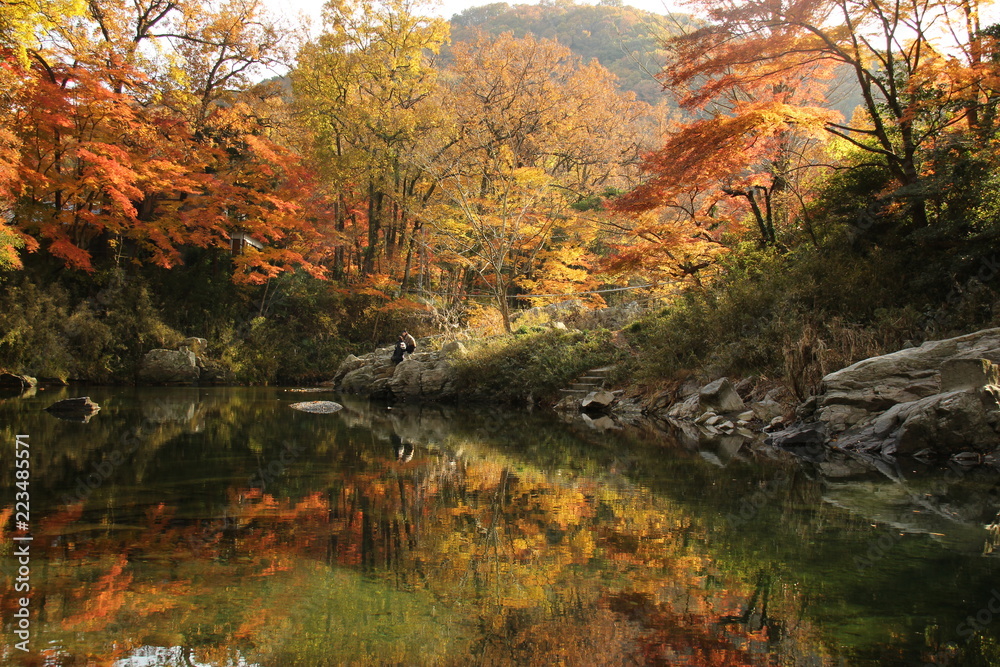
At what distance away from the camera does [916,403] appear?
698 cm

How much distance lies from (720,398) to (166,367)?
45.4 ft

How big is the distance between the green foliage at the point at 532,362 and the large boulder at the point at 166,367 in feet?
25.1

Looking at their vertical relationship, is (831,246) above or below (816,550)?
above

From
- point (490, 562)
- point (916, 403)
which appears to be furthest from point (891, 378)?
point (490, 562)

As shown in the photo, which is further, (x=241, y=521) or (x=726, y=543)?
(x=241, y=521)

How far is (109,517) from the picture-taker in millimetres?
3809

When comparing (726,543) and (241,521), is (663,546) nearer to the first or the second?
(726,543)

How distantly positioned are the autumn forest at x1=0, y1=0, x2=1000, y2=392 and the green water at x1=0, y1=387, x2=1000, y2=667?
472 cm

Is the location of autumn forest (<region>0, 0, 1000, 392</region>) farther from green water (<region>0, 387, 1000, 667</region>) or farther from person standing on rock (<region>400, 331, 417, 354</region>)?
green water (<region>0, 387, 1000, 667</region>)

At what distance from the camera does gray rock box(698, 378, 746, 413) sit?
32.3 feet

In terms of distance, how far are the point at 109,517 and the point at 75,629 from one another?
172cm

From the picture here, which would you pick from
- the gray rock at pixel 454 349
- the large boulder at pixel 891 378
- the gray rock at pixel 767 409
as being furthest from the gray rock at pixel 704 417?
the gray rock at pixel 454 349

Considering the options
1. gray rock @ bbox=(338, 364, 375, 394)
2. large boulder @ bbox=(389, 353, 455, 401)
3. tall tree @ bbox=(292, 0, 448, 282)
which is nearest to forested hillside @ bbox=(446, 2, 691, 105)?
tall tree @ bbox=(292, 0, 448, 282)

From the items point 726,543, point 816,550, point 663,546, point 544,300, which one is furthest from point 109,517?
point 544,300
